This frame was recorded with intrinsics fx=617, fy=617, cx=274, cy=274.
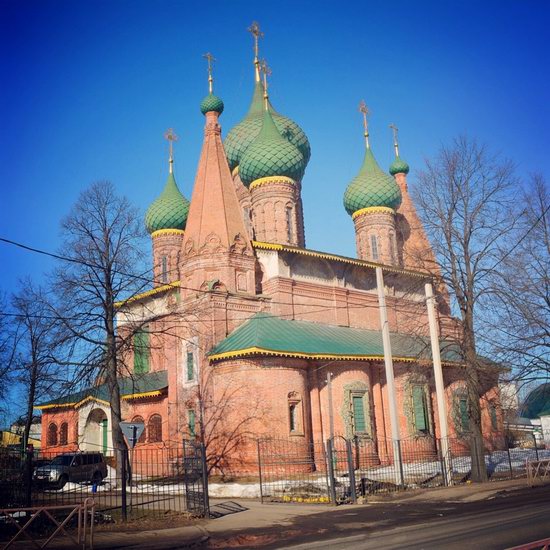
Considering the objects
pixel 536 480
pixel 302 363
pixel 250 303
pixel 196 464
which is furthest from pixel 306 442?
pixel 196 464

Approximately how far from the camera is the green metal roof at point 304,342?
2058 centimetres

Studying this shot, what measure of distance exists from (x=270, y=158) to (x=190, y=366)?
10309 mm

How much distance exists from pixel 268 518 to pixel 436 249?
9.86m

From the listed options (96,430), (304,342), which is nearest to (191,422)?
(304,342)

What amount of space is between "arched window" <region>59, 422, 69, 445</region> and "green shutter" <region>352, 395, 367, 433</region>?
49.8 feet

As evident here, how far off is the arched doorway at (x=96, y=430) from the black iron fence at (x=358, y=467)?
11.3m

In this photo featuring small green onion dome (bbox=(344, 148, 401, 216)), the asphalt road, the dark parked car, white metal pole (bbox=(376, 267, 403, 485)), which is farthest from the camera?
small green onion dome (bbox=(344, 148, 401, 216))

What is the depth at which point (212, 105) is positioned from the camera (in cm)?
2750

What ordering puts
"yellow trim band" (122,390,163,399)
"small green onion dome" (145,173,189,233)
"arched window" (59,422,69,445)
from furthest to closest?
1. "small green onion dome" (145,173,189,233)
2. "arched window" (59,422,69,445)
3. "yellow trim band" (122,390,163,399)

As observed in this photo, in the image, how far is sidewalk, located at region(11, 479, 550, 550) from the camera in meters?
9.33

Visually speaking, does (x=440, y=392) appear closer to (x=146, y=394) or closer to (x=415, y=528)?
(x=415, y=528)

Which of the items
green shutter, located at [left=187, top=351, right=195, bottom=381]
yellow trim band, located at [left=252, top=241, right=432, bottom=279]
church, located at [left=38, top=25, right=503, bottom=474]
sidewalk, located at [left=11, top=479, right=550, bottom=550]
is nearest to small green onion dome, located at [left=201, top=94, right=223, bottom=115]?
church, located at [left=38, top=25, right=503, bottom=474]

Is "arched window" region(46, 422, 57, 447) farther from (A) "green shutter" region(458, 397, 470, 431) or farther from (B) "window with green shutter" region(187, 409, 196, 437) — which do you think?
(A) "green shutter" region(458, 397, 470, 431)

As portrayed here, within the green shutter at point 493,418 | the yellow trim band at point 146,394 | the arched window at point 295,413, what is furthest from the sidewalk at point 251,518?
the green shutter at point 493,418
